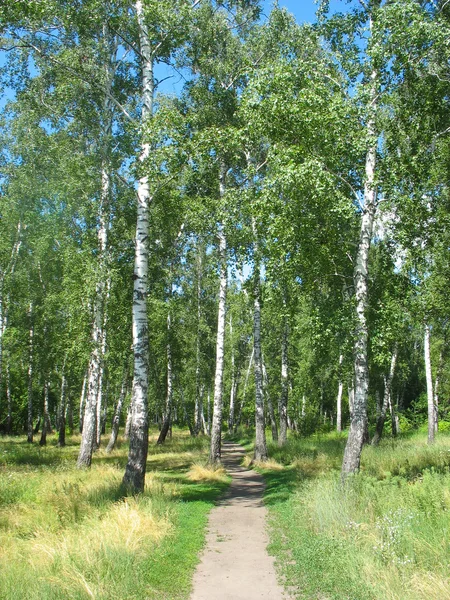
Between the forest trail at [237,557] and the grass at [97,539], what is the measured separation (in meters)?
0.23

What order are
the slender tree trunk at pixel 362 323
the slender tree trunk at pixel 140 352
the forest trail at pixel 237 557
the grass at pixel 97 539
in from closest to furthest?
1. the grass at pixel 97 539
2. the forest trail at pixel 237 557
3. the slender tree trunk at pixel 140 352
4. the slender tree trunk at pixel 362 323

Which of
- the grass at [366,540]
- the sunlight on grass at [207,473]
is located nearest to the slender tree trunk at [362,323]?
the grass at [366,540]

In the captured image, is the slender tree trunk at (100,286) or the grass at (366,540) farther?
the slender tree trunk at (100,286)

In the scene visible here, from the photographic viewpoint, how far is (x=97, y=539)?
664cm

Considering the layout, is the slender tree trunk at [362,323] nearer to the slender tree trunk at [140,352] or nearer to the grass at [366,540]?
the grass at [366,540]

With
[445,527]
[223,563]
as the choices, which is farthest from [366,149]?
[223,563]

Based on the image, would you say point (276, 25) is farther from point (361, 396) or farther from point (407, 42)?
point (361, 396)

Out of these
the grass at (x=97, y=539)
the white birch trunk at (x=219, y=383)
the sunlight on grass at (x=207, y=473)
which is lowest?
the sunlight on grass at (x=207, y=473)

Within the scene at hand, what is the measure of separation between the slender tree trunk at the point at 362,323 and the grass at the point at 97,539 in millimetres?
3541

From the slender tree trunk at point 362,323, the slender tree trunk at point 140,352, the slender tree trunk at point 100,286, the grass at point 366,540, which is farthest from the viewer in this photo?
the slender tree trunk at point 100,286

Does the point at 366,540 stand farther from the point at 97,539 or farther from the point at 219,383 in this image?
the point at 219,383

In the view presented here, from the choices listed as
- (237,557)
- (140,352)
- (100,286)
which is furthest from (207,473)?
(237,557)

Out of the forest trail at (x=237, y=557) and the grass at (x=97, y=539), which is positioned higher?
the grass at (x=97, y=539)

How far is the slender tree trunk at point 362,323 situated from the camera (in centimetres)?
1016
